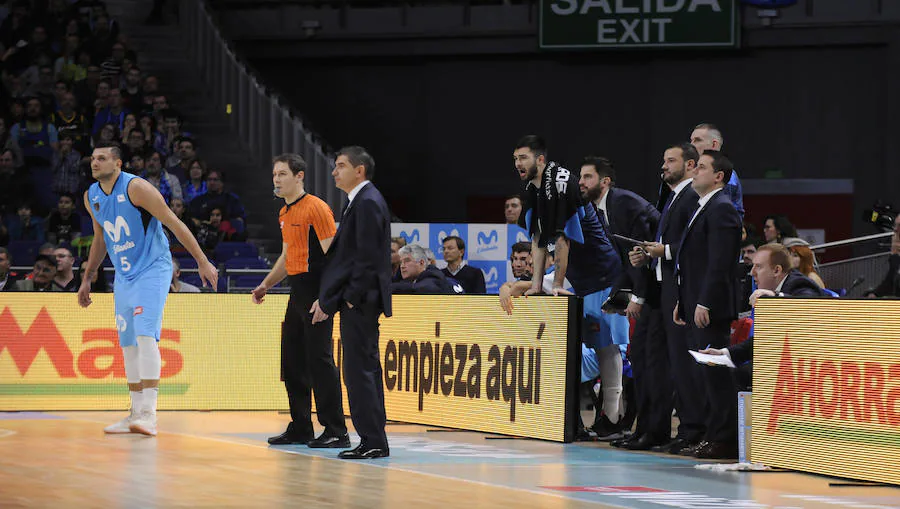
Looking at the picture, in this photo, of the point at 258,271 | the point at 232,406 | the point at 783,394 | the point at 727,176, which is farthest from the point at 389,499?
the point at 258,271

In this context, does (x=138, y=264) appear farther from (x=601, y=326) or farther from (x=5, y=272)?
(x=5, y=272)

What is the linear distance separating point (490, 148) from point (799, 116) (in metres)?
5.55

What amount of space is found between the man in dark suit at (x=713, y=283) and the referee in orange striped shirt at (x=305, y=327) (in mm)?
2495

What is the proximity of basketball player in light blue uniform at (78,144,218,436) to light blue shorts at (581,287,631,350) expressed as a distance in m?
3.06

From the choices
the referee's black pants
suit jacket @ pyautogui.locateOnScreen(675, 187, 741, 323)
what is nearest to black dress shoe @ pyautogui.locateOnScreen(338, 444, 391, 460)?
the referee's black pants

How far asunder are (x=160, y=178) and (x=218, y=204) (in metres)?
0.93

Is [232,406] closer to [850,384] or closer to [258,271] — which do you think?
[258,271]

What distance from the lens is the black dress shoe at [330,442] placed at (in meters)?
9.99

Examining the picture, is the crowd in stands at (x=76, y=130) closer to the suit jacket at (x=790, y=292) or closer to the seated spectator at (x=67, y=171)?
the seated spectator at (x=67, y=171)

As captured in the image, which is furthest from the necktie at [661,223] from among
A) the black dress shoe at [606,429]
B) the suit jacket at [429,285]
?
the suit jacket at [429,285]

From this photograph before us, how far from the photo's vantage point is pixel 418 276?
13.3 m

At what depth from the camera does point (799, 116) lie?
24344 mm

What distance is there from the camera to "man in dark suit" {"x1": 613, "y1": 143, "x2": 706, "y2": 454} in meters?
10.0

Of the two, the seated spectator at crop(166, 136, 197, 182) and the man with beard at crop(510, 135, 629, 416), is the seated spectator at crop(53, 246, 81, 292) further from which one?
the seated spectator at crop(166, 136, 197, 182)
